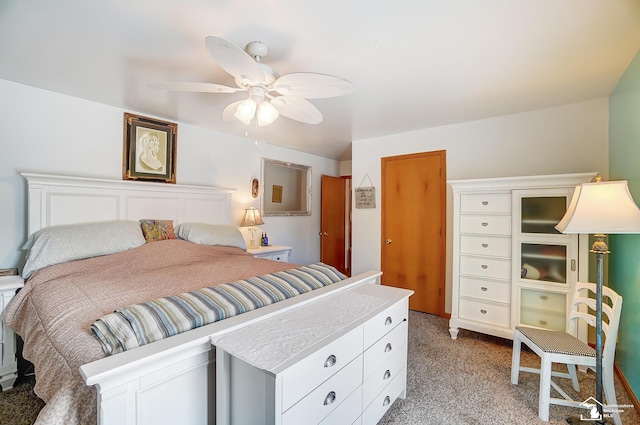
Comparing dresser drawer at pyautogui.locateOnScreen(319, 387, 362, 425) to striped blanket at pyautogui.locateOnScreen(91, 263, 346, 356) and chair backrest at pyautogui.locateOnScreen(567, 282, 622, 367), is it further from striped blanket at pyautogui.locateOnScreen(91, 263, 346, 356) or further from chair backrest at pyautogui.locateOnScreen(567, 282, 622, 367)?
chair backrest at pyautogui.locateOnScreen(567, 282, 622, 367)

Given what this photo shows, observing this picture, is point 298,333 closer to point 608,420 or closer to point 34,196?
point 608,420

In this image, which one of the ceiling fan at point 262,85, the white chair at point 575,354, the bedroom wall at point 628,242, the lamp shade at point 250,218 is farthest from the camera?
the lamp shade at point 250,218

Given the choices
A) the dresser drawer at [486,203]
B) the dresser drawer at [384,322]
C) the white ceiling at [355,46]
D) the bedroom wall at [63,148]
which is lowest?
the dresser drawer at [384,322]

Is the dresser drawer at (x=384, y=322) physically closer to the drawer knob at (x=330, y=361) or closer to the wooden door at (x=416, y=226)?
the drawer knob at (x=330, y=361)

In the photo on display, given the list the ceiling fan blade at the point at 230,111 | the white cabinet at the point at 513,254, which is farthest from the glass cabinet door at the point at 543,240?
the ceiling fan blade at the point at 230,111

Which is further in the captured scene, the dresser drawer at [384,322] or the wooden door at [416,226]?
the wooden door at [416,226]

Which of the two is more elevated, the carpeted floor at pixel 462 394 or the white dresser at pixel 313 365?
the white dresser at pixel 313 365

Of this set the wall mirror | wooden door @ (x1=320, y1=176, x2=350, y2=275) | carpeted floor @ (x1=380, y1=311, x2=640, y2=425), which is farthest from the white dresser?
wooden door @ (x1=320, y1=176, x2=350, y2=275)

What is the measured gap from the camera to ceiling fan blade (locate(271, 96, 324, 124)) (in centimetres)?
181

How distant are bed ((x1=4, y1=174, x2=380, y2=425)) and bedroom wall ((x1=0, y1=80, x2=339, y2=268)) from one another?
201mm

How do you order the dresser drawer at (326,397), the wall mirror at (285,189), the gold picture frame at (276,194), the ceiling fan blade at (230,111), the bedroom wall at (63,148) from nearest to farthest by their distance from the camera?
the dresser drawer at (326,397) < the ceiling fan blade at (230,111) < the bedroom wall at (63,148) < the wall mirror at (285,189) < the gold picture frame at (276,194)

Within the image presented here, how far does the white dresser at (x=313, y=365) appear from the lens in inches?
36.4

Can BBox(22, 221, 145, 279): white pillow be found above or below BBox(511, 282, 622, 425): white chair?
above

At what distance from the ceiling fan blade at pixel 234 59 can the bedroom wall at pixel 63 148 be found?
1942 millimetres
